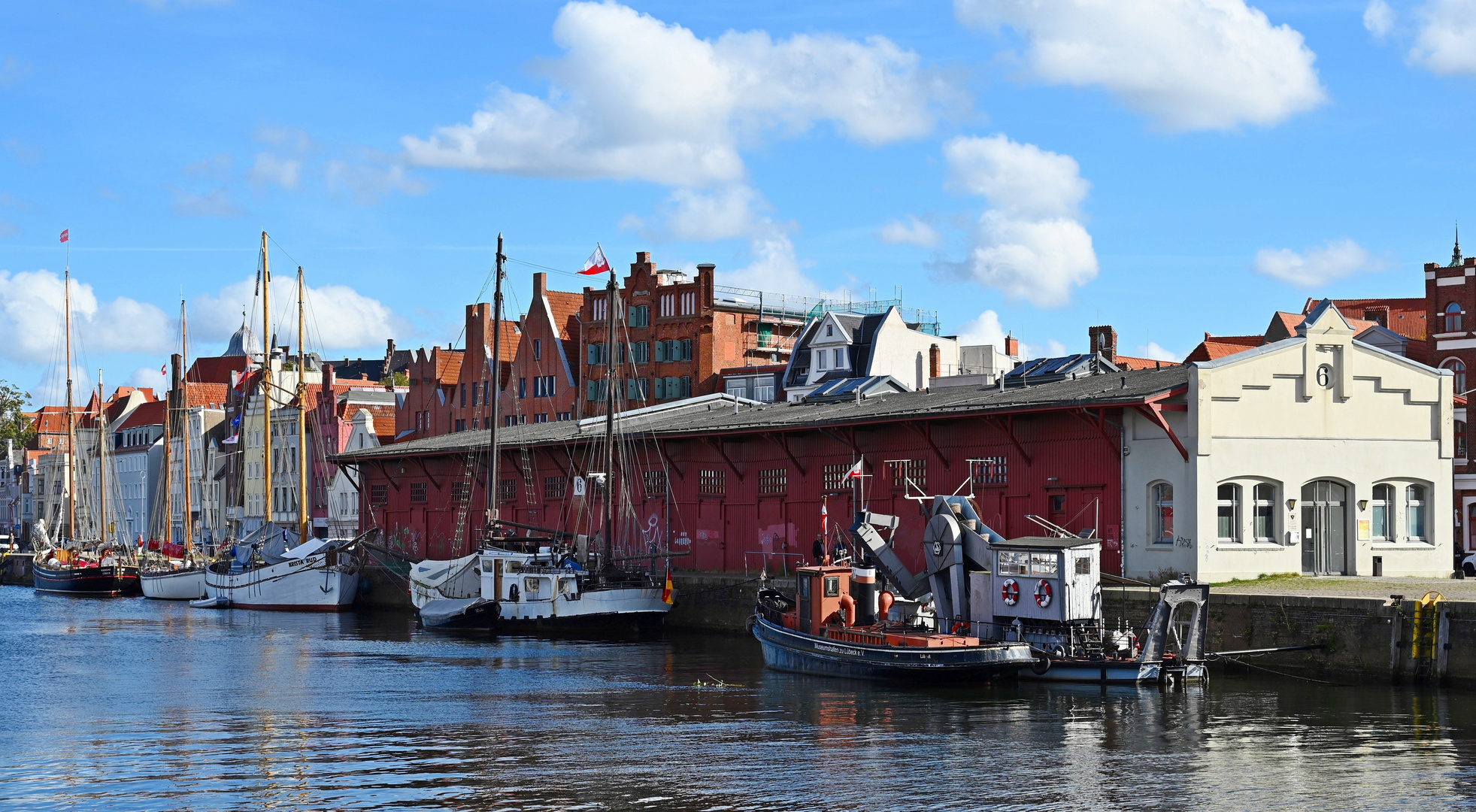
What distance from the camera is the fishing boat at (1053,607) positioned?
123 feet

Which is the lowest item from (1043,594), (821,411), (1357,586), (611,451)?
(1357,586)

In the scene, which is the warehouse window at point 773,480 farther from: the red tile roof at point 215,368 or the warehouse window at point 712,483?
the red tile roof at point 215,368

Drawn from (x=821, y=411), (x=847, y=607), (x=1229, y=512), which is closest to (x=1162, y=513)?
(x=1229, y=512)

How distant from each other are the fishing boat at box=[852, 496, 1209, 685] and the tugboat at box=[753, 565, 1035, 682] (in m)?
0.87

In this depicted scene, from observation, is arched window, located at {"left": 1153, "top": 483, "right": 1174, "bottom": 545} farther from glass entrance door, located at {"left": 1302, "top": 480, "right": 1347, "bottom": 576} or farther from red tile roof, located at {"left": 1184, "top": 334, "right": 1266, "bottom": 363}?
red tile roof, located at {"left": 1184, "top": 334, "right": 1266, "bottom": 363}

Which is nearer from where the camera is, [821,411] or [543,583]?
[543,583]

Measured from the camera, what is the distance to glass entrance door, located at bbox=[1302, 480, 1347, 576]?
155 feet

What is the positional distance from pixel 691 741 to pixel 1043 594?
37.2 feet

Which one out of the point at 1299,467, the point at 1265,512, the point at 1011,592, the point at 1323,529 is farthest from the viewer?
the point at 1323,529

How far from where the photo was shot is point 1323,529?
1868 inches

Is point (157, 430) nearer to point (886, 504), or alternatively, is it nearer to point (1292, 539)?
point (886, 504)

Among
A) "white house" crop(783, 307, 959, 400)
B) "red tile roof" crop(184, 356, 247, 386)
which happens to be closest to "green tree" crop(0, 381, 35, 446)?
"red tile roof" crop(184, 356, 247, 386)

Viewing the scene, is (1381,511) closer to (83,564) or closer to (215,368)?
(83,564)

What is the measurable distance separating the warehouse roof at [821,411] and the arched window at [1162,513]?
2768 millimetres
